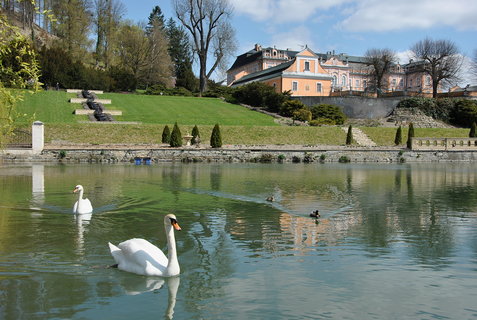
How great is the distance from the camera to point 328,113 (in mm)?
54500

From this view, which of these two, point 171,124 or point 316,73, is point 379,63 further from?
point 171,124

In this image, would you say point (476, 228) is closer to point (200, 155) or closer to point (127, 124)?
point (200, 155)

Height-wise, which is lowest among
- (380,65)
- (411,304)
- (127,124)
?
(411,304)

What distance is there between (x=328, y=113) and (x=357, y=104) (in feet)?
24.3

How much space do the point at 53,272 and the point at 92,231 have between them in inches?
120

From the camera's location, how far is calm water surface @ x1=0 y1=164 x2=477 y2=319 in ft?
21.1

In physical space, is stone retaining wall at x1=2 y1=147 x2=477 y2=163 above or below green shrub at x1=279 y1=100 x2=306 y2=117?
below

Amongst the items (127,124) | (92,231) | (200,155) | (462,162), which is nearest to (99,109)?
(127,124)

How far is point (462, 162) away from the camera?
39.2m

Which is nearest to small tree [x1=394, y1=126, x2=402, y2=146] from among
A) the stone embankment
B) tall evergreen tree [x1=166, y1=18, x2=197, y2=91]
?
the stone embankment

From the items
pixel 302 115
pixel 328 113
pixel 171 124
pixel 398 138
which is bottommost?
pixel 398 138

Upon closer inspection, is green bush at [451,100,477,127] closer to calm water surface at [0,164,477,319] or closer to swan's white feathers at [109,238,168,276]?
calm water surface at [0,164,477,319]

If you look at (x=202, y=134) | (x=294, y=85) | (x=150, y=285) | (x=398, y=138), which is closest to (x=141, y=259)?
(x=150, y=285)

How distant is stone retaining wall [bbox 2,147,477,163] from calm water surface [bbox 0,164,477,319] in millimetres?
15660
